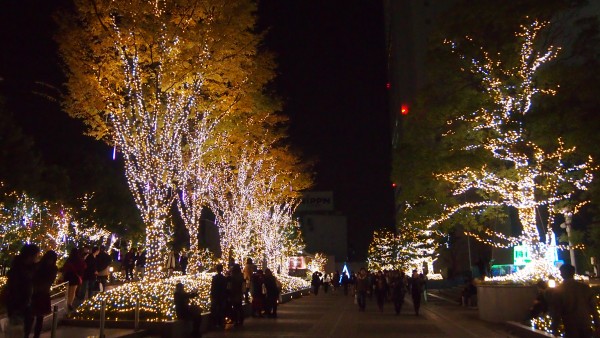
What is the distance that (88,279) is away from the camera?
14312 mm

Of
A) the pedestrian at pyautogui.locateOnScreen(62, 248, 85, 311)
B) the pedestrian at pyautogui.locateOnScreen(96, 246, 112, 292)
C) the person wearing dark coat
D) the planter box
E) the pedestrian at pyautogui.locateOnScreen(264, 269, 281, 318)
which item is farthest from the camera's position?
the pedestrian at pyautogui.locateOnScreen(264, 269, 281, 318)

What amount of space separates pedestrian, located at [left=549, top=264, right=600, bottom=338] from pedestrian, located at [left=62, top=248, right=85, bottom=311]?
9.92 m

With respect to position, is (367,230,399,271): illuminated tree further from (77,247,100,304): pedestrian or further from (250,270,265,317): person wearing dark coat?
(77,247,100,304): pedestrian

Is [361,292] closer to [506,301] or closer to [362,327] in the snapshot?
[362,327]

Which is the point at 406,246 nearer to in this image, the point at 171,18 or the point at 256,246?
the point at 256,246

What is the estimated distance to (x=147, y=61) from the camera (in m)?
14.2

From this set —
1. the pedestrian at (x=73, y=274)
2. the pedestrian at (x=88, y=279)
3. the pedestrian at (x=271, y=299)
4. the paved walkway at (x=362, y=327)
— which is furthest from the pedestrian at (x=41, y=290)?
the pedestrian at (x=271, y=299)

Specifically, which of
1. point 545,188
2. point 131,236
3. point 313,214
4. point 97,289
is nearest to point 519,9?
point 545,188

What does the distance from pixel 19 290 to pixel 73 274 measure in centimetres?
554

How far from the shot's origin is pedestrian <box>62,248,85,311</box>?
1251cm

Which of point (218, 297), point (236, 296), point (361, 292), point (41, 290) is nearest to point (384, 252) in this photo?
point (361, 292)

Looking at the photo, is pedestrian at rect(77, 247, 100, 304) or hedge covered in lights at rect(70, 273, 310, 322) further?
pedestrian at rect(77, 247, 100, 304)

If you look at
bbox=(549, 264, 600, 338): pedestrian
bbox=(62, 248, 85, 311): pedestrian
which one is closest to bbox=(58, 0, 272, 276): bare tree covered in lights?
bbox=(62, 248, 85, 311): pedestrian

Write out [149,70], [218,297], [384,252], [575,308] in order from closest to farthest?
1. [575,308]
2. [218,297]
3. [149,70]
4. [384,252]
